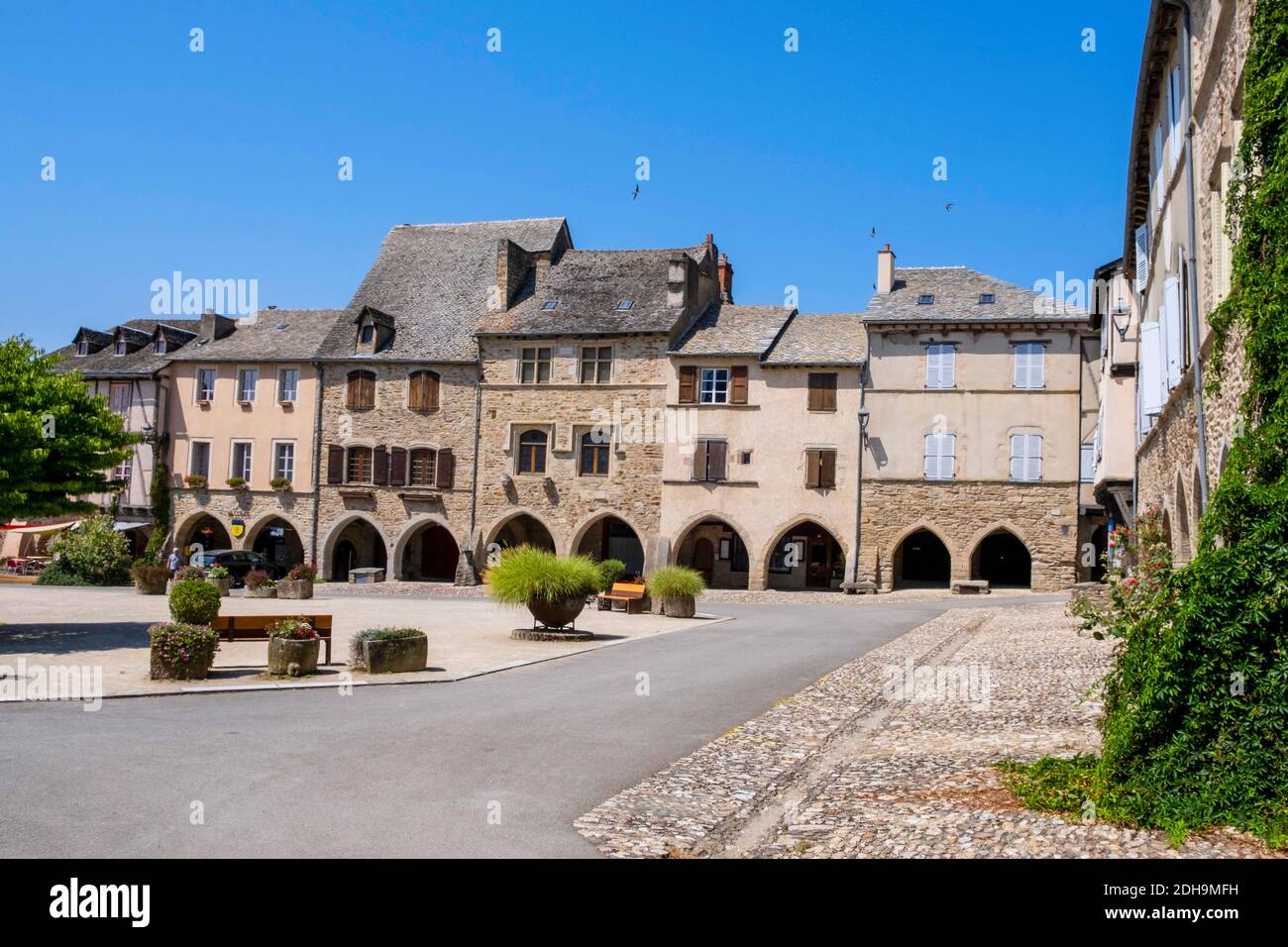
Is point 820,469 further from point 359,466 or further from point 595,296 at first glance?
point 359,466

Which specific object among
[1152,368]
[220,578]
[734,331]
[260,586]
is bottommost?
[260,586]

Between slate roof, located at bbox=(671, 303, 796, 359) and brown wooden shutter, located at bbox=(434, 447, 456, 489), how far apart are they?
8.25 meters

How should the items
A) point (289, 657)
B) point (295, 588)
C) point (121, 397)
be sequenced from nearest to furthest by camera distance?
point (289, 657) → point (295, 588) → point (121, 397)

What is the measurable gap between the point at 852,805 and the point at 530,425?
30.3m

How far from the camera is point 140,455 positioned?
40.9m

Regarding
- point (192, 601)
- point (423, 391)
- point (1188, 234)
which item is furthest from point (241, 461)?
→ point (1188, 234)

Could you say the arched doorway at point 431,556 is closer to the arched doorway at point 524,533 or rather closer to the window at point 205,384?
the arched doorway at point 524,533

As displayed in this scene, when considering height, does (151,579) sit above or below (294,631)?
below

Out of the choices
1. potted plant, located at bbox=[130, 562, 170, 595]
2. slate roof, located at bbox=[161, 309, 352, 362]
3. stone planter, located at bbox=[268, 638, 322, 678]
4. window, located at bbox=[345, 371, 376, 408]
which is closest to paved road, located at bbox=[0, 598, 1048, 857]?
stone planter, located at bbox=[268, 638, 322, 678]

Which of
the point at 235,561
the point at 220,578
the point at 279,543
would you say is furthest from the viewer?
the point at 279,543

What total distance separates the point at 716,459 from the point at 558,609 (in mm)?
17643

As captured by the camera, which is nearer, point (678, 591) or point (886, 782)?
point (886, 782)

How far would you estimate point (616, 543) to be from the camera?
128 feet
